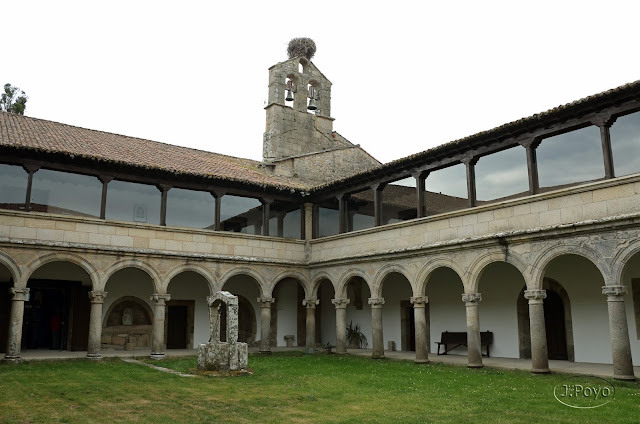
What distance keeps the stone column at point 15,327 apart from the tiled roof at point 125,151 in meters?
3.61

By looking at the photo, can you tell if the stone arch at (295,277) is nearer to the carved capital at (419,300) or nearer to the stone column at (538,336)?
the carved capital at (419,300)

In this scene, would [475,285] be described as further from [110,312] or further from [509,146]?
[110,312]

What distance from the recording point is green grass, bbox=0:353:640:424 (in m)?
7.49

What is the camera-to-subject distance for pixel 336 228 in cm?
1995

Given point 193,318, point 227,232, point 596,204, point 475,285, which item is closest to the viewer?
point 596,204

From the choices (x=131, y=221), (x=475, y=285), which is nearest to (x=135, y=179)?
(x=131, y=221)

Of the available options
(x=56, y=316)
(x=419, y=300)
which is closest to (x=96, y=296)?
(x=56, y=316)

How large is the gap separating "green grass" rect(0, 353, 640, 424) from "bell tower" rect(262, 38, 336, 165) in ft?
Answer: 39.5

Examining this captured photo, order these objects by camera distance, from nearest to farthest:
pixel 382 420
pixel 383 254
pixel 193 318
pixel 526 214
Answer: pixel 382 420
pixel 526 214
pixel 383 254
pixel 193 318

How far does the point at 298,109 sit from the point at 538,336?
49.0 ft

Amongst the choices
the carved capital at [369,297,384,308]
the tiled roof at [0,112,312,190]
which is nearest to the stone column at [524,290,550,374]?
the carved capital at [369,297,384,308]

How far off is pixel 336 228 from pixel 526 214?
8251 millimetres

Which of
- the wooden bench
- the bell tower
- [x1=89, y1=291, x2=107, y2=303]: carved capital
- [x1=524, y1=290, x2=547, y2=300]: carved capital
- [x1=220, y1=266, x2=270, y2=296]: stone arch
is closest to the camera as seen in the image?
[x1=524, y1=290, x2=547, y2=300]: carved capital

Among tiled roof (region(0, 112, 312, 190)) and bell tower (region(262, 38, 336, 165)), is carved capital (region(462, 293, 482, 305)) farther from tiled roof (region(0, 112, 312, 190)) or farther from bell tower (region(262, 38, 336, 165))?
bell tower (region(262, 38, 336, 165))
